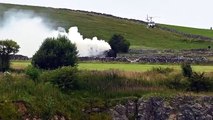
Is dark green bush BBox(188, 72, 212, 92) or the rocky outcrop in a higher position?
dark green bush BBox(188, 72, 212, 92)

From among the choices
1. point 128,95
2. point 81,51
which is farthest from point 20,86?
point 81,51

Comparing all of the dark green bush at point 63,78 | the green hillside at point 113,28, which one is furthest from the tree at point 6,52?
the green hillside at point 113,28

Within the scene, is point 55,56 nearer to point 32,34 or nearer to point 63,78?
point 63,78

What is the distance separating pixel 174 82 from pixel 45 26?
2886 inches

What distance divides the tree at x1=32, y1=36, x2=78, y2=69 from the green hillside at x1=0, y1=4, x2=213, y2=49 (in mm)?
48900

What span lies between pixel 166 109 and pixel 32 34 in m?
63.5

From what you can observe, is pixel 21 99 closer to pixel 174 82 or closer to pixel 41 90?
pixel 41 90

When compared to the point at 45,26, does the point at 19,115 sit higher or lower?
lower

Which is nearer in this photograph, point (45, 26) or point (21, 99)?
point (21, 99)

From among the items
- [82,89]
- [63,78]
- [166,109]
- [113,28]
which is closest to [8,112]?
[63,78]

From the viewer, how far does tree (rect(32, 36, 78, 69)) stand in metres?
59.5

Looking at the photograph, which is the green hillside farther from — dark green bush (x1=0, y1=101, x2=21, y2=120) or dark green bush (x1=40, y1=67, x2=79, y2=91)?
dark green bush (x1=0, y1=101, x2=21, y2=120)

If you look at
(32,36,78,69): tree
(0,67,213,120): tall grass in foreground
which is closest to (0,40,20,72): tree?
(32,36,78,69): tree

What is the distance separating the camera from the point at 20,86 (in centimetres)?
4816
